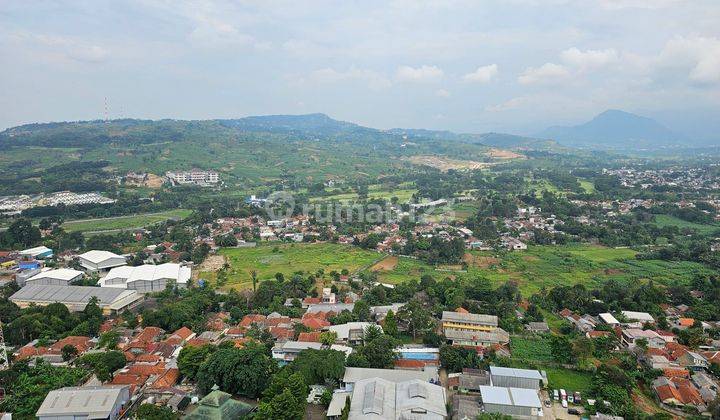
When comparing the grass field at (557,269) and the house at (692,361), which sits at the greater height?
the house at (692,361)

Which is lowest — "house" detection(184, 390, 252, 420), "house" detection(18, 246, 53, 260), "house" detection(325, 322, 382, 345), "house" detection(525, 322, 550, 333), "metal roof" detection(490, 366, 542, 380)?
"house" detection(18, 246, 53, 260)

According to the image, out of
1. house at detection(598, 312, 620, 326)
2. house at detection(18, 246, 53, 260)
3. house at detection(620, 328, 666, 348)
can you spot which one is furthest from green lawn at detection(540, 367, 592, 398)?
house at detection(18, 246, 53, 260)

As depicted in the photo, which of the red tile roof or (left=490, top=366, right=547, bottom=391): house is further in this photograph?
the red tile roof

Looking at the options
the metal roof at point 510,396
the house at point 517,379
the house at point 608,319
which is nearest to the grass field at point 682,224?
the house at point 608,319

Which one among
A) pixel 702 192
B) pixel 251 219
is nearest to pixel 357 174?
pixel 251 219

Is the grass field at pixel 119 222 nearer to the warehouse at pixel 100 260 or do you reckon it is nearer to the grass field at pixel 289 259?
the warehouse at pixel 100 260

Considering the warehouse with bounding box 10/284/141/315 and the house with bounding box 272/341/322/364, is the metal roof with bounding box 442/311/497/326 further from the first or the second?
the warehouse with bounding box 10/284/141/315

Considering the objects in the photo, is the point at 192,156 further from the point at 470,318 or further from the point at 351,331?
the point at 470,318
